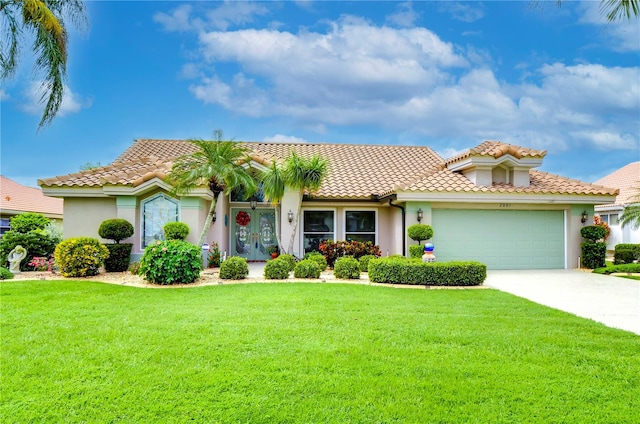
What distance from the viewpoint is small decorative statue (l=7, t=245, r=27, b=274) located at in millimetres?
13508

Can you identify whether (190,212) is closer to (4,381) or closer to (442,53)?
(4,381)

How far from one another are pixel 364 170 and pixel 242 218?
6.58 meters

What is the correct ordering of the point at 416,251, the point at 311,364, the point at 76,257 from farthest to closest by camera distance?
1. the point at 416,251
2. the point at 76,257
3. the point at 311,364

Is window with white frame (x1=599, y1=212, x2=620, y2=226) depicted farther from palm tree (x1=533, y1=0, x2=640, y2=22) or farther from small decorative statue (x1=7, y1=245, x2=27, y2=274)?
small decorative statue (x1=7, y1=245, x2=27, y2=274)

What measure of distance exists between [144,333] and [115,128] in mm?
17988

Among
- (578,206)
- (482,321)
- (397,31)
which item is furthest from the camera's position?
(578,206)

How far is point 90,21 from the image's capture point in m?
8.11

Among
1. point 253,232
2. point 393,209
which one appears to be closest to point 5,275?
point 253,232

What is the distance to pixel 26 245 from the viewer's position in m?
14.5

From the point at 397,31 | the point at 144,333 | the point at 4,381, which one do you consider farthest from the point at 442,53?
the point at 4,381

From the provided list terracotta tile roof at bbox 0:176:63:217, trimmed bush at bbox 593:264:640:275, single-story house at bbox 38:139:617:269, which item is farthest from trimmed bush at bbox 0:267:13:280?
trimmed bush at bbox 593:264:640:275

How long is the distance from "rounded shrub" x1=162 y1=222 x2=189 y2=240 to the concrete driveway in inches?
409

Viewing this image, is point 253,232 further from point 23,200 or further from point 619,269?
point 23,200

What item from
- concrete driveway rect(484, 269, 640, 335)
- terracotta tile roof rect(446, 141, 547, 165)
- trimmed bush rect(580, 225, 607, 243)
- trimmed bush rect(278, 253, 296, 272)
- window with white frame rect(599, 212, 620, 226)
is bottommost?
concrete driveway rect(484, 269, 640, 335)
